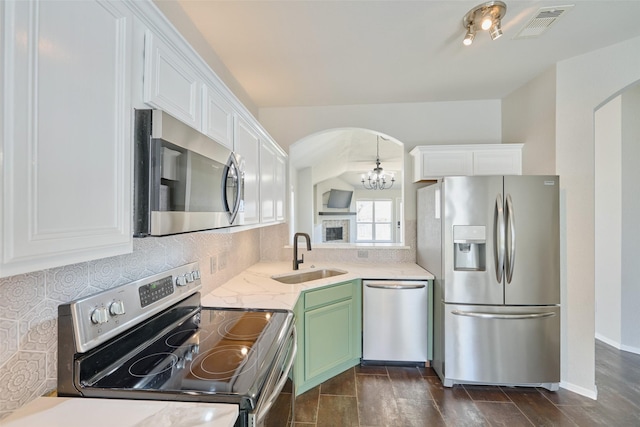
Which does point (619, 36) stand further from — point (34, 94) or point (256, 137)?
point (34, 94)

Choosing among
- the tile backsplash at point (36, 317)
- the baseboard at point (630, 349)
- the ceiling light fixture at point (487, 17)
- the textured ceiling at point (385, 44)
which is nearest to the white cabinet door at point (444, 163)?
the textured ceiling at point (385, 44)

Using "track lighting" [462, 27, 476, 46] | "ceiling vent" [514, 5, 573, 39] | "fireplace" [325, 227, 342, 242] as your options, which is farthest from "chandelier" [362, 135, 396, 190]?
"track lighting" [462, 27, 476, 46]

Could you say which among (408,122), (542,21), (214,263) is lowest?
(214,263)

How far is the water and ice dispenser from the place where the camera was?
7.61ft

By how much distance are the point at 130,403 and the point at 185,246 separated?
977mm

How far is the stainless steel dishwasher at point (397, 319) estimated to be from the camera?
8.57 feet

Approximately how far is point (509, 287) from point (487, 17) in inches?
75.3

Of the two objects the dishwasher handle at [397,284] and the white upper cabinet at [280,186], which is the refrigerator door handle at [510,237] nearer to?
the dishwasher handle at [397,284]

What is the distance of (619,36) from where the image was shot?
Answer: 207cm

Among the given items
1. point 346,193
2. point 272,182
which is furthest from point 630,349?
point 346,193

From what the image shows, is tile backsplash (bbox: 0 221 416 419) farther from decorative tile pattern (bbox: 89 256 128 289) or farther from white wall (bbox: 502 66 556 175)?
white wall (bbox: 502 66 556 175)

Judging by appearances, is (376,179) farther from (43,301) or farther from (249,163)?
(43,301)

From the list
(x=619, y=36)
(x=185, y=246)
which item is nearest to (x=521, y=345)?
(x=619, y=36)

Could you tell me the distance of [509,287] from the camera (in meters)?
2.28
